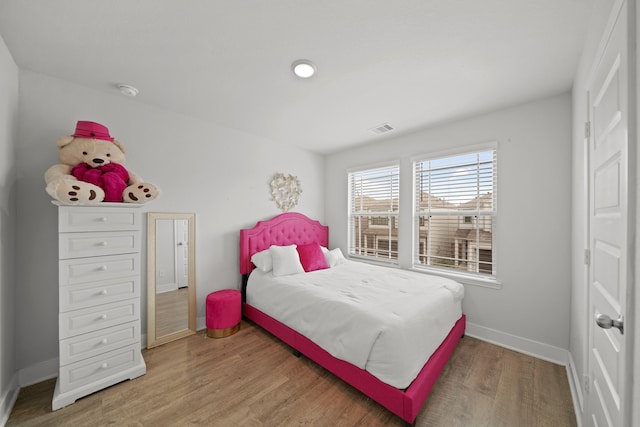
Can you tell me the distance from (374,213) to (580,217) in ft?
7.35

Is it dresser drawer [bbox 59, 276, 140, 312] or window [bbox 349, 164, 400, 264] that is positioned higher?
window [bbox 349, 164, 400, 264]

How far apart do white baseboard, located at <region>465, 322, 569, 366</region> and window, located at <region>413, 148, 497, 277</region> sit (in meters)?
0.59

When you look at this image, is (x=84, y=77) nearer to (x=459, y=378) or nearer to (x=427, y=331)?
(x=427, y=331)

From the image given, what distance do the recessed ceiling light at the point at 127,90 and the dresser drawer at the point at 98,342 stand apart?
1.98 m

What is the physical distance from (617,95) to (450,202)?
2061 mm

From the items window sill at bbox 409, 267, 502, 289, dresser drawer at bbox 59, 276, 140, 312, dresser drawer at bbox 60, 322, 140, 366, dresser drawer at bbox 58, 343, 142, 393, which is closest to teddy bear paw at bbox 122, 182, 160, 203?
dresser drawer at bbox 59, 276, 140, 312

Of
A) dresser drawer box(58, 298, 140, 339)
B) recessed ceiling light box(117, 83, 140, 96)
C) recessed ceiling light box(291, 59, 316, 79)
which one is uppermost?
recessed ceiling light box(291, 59, 316, 79)

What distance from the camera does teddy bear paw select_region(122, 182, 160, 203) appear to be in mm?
1901

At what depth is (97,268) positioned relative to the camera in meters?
1.76

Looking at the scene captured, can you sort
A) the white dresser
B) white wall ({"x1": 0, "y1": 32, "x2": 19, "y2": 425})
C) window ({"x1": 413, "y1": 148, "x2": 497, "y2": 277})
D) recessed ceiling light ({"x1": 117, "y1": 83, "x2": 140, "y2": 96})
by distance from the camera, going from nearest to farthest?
white wall ({"x1": 0, "y1": 32, "x2": 19, "y2": 425}) → the white dresser → recessed ceiling light ({"x1": 117, "y1": 83, "x2": 140, "y2": 96}) → window ({"x1": 413, "y1": 148, "x2": 497, "y2": 277})

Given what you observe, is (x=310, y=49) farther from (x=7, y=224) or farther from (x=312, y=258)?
(x=7, y=224)

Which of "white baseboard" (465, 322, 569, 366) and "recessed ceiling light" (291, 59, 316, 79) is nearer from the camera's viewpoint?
"recessed ceiling light" (291, 59, 316, 79)

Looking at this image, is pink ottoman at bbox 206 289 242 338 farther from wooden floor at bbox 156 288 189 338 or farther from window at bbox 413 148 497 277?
window at bbox 413 148 497 277

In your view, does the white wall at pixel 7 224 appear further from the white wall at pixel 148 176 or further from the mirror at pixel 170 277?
the mirror at pixel 170 277
